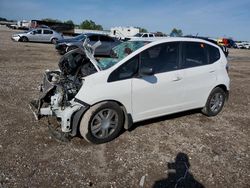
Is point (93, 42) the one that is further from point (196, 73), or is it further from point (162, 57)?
point (162, 57)

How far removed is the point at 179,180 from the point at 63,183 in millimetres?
1587

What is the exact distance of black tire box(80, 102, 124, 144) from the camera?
4.18 metres

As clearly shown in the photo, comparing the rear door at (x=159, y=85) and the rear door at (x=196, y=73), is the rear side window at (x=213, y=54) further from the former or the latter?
the rear door at (x=159, y=85)

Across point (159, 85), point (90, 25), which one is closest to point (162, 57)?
point (159, 85)

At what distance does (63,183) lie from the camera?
3.38m

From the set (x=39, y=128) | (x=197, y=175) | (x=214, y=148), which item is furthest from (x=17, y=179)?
(x=214, y=148)

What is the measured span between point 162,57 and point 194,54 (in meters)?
0.88

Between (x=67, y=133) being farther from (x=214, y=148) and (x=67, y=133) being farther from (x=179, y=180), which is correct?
(x=214, y=148)

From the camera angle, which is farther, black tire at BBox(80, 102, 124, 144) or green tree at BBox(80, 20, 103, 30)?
green tree at BBox(80, 20, 103, 30)

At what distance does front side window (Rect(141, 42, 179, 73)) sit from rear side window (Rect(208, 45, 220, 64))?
1.03 meters

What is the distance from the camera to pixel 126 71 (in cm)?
446

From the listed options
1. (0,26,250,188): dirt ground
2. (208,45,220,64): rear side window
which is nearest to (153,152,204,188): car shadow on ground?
(0,26,250,188): dirt ground

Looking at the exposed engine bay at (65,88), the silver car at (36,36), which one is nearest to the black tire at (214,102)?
the exposed engine bay at (65,88)

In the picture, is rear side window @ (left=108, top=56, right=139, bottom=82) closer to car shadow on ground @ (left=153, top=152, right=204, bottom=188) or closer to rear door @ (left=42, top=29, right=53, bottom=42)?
car shadow on ground @ (left=153, top=152, right=204, bottom=188)
